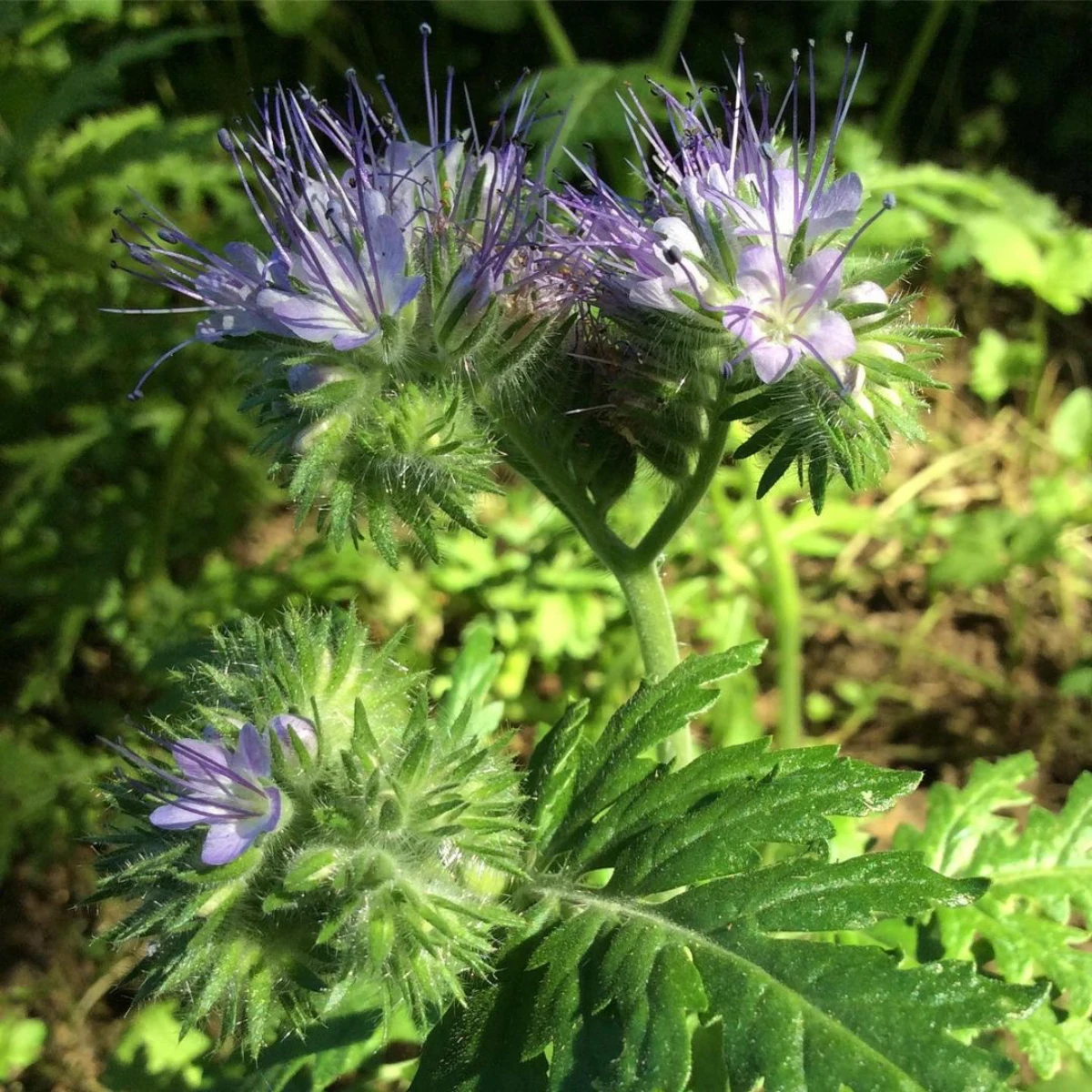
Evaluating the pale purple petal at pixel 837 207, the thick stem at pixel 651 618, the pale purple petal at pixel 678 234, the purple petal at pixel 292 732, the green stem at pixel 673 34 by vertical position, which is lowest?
the purple petal at pixel 292 732

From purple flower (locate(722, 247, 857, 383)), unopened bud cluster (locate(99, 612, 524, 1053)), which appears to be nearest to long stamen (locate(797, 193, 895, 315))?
purple flower (locate(722, 247, 857, 383))

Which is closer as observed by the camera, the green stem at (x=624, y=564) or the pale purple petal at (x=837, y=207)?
the pale purple petal at (x=837, y=207)

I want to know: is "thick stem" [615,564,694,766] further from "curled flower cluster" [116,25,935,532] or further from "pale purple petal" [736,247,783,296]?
"pale purple petal" [736,247,783,296]

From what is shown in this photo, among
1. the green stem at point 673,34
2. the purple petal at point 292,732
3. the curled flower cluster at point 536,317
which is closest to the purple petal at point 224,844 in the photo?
the purple petal at point 292,732

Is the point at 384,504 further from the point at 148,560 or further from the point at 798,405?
the point at 148,560

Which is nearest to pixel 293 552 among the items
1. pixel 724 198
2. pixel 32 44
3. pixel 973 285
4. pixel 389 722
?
pixel 32 44

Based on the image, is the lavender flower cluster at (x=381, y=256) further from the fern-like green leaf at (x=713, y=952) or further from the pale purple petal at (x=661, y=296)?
the fern-like green leaf at (x=713, y=952)

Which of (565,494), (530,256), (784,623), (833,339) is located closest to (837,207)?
(833,339)
